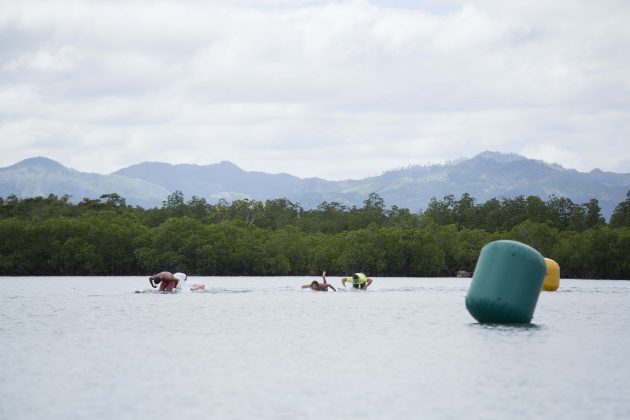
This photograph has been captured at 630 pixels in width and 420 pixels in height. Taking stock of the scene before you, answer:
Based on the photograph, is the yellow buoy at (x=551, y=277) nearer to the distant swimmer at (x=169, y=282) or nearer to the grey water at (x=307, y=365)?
the grey water at (x=307, y=365)

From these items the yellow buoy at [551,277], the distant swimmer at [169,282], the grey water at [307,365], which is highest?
the yellow buoy at [551,277]

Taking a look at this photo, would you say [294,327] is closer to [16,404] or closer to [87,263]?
[16,404]

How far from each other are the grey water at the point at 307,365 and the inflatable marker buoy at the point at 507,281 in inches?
32.3

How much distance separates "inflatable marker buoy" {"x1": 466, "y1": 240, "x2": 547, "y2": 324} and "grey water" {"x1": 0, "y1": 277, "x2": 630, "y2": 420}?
820mm

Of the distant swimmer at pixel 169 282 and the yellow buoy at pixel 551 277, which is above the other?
the yellow buoy at pixel 551 277

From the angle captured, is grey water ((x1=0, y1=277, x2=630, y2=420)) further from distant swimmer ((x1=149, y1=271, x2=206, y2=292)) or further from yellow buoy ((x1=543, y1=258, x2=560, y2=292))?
yellow buoy ((x1=543, y1=258, x2=560, y2=292))

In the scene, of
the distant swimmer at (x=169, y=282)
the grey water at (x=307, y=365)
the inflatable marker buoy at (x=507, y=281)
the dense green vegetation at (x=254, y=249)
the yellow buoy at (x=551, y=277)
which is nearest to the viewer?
the grey water at (x=307, y=365)

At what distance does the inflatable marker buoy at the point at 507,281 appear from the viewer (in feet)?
115

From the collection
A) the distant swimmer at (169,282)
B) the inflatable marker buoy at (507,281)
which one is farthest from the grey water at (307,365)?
the distant swimmer at (169,282)

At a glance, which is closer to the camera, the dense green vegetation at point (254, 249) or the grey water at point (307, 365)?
the grey water at point (307, 365)

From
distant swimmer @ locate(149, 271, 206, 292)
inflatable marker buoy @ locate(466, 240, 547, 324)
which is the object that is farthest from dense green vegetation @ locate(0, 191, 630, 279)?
inflatable marker buoy @ locate(466, 240, 547, 324)

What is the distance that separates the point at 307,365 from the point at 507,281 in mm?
12216

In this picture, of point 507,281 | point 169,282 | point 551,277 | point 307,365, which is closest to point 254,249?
point 169,282

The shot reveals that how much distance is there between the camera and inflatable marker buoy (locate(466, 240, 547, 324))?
35062 mm
